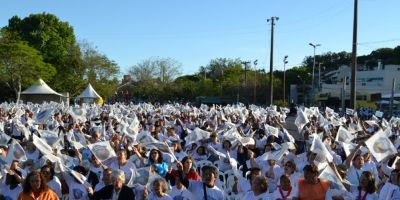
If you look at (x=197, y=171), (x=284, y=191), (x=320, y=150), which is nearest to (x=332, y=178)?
(x=284, y=191)

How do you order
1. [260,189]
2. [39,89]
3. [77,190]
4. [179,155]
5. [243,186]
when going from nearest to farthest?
1. [260,189]
2. [77,190]
3. [243,186]
4. [179,155]
5. [39,89]

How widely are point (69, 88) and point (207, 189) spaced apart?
50589 mm

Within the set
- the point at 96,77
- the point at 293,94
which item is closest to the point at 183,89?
the point at 293,94

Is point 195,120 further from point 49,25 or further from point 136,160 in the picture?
point 49,25

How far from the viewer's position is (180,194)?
269 inches

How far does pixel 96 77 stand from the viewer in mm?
58250

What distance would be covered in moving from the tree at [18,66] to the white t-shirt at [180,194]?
44.1m

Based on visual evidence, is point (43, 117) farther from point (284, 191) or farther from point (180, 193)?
point (284, 191)

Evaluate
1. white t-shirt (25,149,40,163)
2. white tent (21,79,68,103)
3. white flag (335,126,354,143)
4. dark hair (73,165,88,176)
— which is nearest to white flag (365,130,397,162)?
white flag (335,126,354,143)

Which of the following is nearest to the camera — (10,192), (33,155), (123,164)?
(10,192)

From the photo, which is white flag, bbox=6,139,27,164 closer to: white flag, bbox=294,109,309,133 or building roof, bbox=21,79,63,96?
white flag, bbox=294,109,309,133

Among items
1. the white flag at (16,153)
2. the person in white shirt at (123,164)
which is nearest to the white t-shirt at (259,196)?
the person in white shirt at (123,164)

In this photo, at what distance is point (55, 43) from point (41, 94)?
457 inches

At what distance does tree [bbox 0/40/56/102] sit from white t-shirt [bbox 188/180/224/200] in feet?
144
